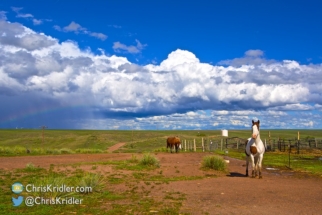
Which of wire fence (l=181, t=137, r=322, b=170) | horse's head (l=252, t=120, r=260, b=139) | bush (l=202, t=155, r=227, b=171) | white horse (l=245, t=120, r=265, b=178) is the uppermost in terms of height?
horse's head (l=252, t=120, r=260, b=139)

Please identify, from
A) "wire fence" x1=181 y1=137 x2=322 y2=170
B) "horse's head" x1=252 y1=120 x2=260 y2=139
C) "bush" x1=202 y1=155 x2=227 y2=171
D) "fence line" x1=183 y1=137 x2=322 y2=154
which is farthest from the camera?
"fence line" x1=183 y1=137 x2=322 y2=154

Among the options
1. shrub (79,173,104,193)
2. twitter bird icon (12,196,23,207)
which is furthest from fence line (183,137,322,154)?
twitter bird icon (12,196,23,207)

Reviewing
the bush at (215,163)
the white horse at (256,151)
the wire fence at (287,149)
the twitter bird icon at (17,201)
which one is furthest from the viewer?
the wire fence at (287,149)

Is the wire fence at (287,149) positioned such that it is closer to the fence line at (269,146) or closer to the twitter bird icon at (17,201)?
the fence line at (269,146)

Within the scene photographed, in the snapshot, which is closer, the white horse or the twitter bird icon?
the twitter bird icon

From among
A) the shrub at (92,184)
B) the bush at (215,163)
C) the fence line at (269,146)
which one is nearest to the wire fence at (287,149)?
the fence line at (269,146)

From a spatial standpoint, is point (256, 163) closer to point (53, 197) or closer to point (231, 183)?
point (231, 183)

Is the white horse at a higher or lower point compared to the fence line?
higher

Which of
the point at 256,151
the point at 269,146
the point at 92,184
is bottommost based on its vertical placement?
the point at 269,146

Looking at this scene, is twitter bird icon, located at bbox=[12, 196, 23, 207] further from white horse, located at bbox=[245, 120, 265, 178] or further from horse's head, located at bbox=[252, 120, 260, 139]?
white horse, located at bbox=[245, 120, 265, 178]

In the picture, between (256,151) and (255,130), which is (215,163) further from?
(255,130)

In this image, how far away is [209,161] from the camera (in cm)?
1909

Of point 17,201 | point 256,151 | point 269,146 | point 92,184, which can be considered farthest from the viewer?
point 269,146

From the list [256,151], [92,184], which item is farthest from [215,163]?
[92,184]
